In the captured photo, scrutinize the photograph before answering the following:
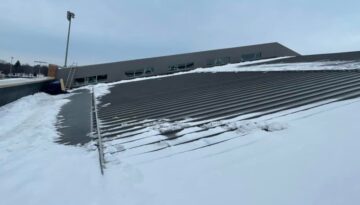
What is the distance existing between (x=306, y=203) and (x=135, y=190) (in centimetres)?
184

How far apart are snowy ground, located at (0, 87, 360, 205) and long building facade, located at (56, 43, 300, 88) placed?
21665 millimetres

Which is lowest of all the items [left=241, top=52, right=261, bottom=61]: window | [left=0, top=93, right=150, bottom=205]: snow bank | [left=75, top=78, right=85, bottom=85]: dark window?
[left=0, top=93, right=150, bottom=205]: snow bank

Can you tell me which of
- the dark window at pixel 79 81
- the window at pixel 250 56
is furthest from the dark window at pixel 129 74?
the window at pixel 250 56

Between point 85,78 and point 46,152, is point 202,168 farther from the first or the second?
point 85,78

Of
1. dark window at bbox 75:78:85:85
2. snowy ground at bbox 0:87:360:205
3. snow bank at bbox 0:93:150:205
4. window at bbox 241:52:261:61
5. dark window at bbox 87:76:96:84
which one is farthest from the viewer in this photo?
window at bbox 241:52:261:61

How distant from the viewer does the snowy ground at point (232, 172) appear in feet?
10.2

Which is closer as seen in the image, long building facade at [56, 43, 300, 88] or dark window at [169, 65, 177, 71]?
long building facade at [56, 43, 300, 88]

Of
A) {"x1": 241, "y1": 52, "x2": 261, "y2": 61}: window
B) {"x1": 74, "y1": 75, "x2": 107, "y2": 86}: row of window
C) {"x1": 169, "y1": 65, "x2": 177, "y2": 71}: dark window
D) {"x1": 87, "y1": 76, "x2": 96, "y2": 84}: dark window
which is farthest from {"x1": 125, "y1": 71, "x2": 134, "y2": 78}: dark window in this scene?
{"x1": 241, "y1": 52, "x2": 261, "y2": 61}: window

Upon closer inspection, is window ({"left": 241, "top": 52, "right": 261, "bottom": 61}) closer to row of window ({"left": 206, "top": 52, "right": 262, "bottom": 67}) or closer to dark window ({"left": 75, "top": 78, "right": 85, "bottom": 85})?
row of window ({"left": 206, "top": 52, "right": 262, "bottom": 67})

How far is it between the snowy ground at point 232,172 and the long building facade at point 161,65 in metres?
21.7

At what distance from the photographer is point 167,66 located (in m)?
26.8

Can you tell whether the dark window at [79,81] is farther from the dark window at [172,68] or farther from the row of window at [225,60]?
the row of window at [225,60]

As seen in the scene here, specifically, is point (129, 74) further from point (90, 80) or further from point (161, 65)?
point (90, 80)

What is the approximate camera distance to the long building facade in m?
26.5
